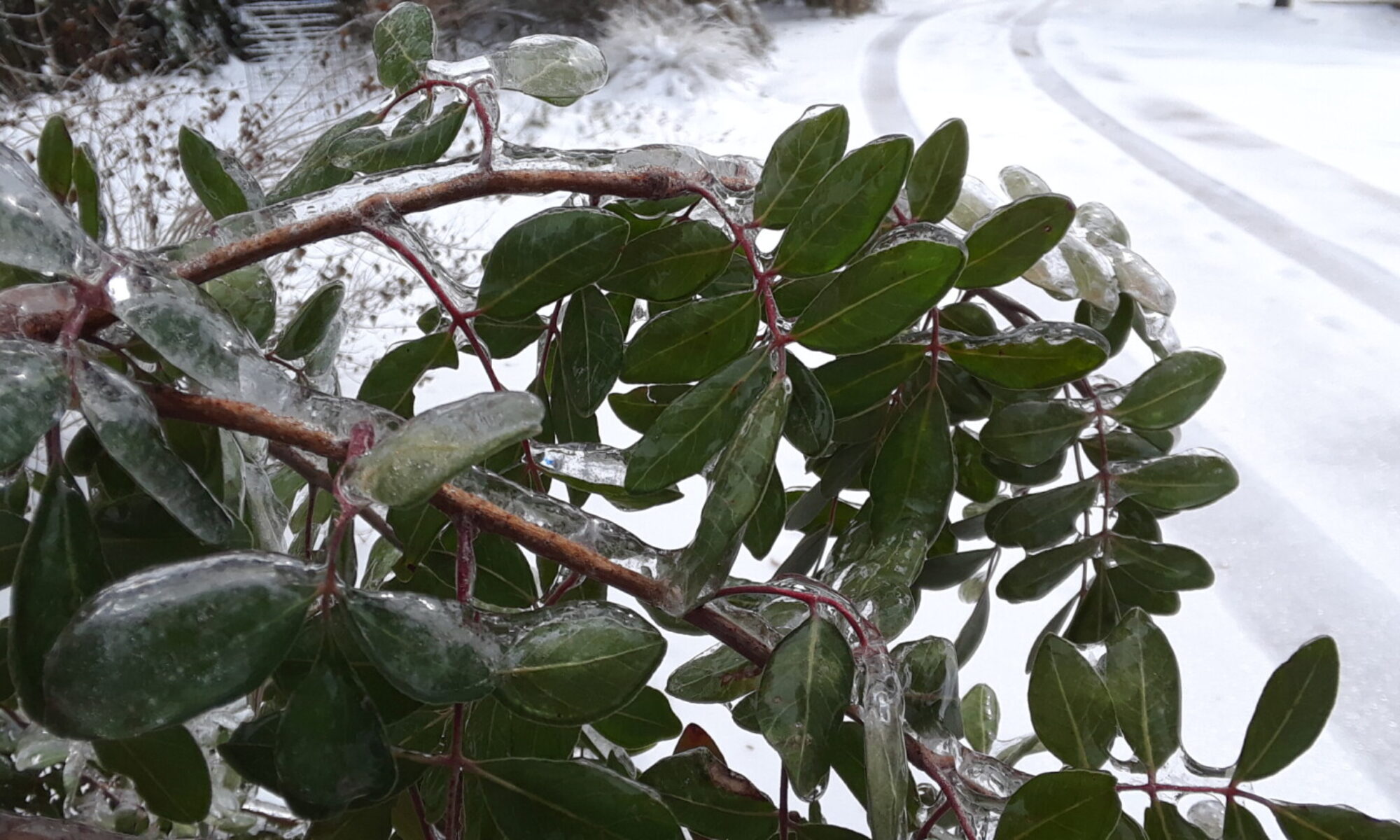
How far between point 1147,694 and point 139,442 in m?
0.32

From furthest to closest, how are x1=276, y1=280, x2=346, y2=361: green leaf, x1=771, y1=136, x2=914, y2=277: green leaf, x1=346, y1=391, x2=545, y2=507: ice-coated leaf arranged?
x1=276, y1=280, x2=346, y2=361: green leaf, x1=771, y1=136, x2=914, y2=277: green leaf, x1=346, y1=391, x2=545, y2=507: ice-coated leaf

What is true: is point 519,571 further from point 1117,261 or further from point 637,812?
point 1117,261

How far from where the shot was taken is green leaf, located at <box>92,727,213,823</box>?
1.00ft

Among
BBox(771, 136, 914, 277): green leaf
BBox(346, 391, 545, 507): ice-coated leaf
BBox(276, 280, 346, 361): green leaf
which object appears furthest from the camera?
BBox(276, 280, 346, 361): green leaf

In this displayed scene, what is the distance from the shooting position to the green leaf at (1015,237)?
0.32m

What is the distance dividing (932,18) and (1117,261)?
14.3 ft

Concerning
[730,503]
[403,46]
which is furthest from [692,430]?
[403,46]

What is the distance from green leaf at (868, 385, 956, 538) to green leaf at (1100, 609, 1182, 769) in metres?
0.08

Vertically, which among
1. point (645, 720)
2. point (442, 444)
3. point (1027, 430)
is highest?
point (442, 444)

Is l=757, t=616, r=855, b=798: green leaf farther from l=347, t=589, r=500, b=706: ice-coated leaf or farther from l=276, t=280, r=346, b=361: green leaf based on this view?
l=276, t=280, r=346, b=361: green leaf

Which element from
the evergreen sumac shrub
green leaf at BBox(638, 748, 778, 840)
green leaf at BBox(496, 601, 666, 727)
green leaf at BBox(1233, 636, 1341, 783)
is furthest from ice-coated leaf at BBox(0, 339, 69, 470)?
green leaf at BBox(1233, 636, 1341, 783)

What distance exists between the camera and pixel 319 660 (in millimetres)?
227

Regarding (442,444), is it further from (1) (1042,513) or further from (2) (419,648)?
(1) (1042,513)

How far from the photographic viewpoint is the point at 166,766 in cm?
31
